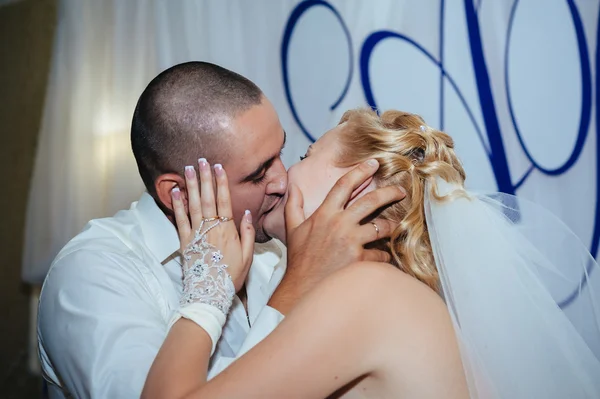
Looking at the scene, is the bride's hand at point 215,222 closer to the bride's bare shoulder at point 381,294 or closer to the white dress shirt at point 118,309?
the white dress shirt at point 118,309

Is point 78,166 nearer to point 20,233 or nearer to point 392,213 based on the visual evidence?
point 20,233

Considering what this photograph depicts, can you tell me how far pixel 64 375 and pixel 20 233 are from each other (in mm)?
2836

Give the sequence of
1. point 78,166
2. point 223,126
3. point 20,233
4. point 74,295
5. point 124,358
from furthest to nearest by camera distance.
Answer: point 20,233, point 78,166, point 223,126, point 74,295, point 124,358

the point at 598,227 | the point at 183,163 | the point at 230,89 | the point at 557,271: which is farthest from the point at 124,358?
the point at 598,227

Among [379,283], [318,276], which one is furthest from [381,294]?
[318,276]

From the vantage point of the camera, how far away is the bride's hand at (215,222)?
1.32 metres

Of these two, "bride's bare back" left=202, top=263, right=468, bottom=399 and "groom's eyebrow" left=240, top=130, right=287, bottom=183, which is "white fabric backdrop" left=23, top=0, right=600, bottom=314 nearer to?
"groom's eyebrow" left=240, top=130, right=287, bottom=183

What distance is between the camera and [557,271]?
1380 millimetres

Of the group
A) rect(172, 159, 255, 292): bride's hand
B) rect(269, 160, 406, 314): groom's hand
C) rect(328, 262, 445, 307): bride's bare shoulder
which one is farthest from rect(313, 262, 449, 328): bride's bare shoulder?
rect(172, 159, 255, 292): bride's hand

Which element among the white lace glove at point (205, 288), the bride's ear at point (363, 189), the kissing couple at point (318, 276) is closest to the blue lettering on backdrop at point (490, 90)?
the kissing couple at point (318, 276)

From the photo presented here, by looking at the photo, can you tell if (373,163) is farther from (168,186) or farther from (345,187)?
(168,186)

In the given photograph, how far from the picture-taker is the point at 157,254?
5.02 ft

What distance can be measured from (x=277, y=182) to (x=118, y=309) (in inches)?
18.8

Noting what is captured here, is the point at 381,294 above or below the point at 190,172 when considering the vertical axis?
below
